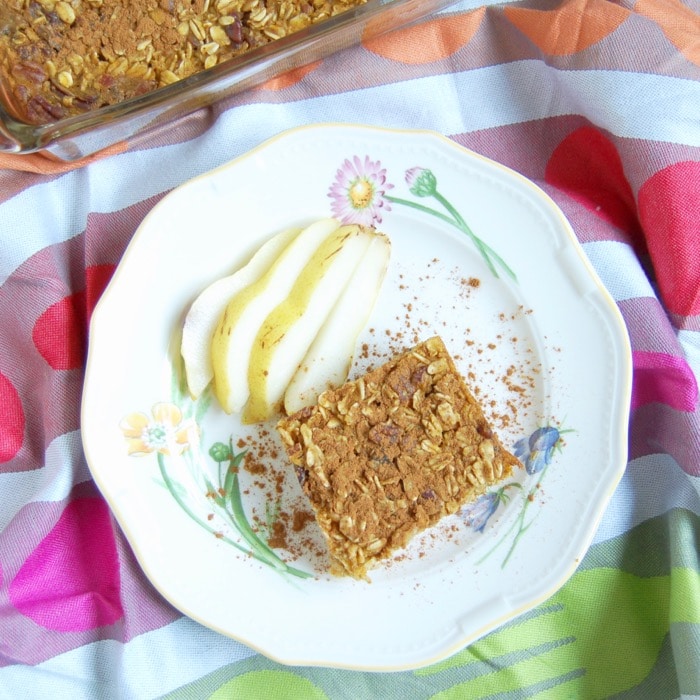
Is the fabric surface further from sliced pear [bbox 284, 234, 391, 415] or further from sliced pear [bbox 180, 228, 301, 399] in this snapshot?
sliced pear [bbox 284, 234, 391, 415]

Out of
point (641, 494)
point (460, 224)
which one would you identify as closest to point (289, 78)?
point (460, 224)

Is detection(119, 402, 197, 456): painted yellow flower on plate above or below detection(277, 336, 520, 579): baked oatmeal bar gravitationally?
above

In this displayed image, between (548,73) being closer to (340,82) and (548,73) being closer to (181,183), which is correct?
(340,82)

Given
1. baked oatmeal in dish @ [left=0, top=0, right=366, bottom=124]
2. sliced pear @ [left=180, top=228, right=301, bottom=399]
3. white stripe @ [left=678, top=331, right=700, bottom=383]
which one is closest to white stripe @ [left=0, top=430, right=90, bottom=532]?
sliced pear @ [left=180, top=228, right=301, bottom=399]

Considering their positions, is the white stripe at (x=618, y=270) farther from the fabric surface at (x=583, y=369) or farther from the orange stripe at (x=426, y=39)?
the orange stripe at (x=426, y=39)

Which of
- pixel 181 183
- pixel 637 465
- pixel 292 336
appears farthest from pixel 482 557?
pixel 181 183
